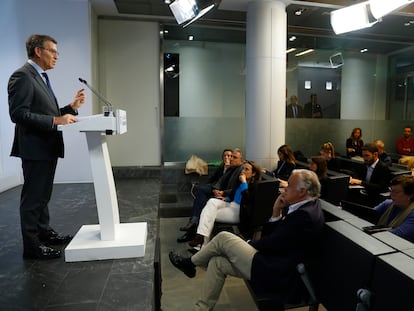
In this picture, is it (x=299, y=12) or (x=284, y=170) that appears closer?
(x=284, y=170)

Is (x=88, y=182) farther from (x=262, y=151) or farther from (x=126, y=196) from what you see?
(x=262, y=151)

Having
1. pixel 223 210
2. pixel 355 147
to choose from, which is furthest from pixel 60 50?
pixel 355 147

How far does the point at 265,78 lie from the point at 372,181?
6.67 ft

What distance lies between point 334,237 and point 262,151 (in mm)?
3002

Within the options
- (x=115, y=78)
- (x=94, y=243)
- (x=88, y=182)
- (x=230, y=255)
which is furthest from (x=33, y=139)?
(x=115, y=78)

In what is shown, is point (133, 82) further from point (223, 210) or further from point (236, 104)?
point (223, 210)

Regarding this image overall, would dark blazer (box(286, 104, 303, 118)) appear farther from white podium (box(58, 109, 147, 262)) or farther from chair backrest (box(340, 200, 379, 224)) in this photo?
white podium (box(58, 109, 147, 262))

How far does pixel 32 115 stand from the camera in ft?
6.22

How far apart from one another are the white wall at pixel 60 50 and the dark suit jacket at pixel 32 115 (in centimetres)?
271

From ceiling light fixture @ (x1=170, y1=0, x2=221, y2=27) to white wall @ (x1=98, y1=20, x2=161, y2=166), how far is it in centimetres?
221

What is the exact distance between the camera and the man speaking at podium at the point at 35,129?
1.91 m

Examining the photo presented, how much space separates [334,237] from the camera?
1789 millimetres

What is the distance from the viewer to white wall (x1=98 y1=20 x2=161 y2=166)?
18.2 ft

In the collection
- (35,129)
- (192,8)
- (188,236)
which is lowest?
(188,236)
